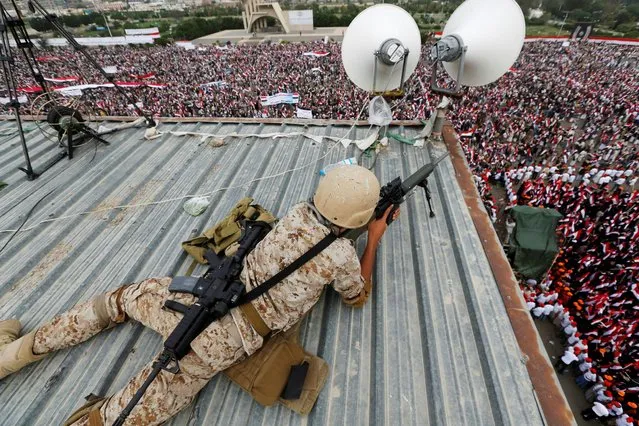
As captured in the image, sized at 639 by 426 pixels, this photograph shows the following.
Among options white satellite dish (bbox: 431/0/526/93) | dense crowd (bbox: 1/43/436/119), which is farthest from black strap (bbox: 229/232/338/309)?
dense crowd (bbox: 1/43/436/119)

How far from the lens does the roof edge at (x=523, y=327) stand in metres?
2.15

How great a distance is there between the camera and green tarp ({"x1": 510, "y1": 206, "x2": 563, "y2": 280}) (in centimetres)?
725

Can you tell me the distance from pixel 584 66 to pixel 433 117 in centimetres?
3228

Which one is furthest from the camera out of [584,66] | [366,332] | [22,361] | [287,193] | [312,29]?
[312,29]

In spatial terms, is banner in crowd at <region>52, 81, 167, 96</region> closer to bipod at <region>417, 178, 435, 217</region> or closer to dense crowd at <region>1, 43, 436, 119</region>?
dense crowd at <region>1, 43, 436, 119</region>

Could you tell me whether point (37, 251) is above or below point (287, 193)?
below

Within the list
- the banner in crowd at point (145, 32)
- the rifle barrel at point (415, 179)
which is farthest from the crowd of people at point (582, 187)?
the banner in crowd at point (145, 32)

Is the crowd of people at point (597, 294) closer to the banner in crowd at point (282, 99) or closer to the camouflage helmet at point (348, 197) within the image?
the camouflage helmet at point (348, 197)

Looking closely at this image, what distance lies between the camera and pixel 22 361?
2.55 m

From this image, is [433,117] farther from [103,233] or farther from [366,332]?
[103,233]

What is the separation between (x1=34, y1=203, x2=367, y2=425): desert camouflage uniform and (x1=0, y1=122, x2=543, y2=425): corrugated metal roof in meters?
0.28

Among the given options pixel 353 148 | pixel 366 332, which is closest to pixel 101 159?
pixel 353 148

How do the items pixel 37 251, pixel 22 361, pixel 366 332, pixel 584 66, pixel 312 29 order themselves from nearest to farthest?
1. pixel 22 361
2. pixel 366 332
3. pixel 37 251
4. pixel 584 66
5. pixel 312 29

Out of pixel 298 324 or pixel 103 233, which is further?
pixel 103 233
